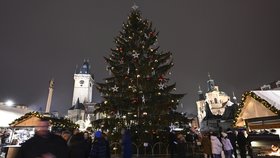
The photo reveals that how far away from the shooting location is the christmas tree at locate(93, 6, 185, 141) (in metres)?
14.4

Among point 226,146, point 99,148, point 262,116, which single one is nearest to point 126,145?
point 99,148

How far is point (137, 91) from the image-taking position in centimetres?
1456

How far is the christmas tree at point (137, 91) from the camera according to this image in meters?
14.4

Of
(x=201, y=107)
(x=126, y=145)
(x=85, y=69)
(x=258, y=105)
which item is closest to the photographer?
(x=126, y=145)

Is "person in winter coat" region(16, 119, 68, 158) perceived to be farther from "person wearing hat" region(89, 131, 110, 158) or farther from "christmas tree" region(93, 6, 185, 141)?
"christmas tree" region(93, 6, 185, 141)

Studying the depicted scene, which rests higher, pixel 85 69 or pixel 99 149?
pixel 85 69

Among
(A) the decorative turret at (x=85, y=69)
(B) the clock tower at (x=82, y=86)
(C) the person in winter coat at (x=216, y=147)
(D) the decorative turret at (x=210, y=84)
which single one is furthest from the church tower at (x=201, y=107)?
(C) the person in winter coat at (x=216, y=147)

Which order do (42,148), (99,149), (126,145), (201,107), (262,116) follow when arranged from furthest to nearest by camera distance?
1. (201,107)
2. (262,116)
3. (126,145)
4. (99,149)
5. (42,148)

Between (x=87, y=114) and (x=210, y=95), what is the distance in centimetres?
6372

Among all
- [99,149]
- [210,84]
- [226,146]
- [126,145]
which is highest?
[210,84]

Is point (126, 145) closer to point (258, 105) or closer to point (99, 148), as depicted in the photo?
point (99, 148)

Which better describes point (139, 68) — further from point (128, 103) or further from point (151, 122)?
point (151, 122)

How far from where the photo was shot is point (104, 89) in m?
15.9

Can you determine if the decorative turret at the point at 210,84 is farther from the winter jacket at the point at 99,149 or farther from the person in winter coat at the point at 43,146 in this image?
the person in winter coat at the point at 43,146
